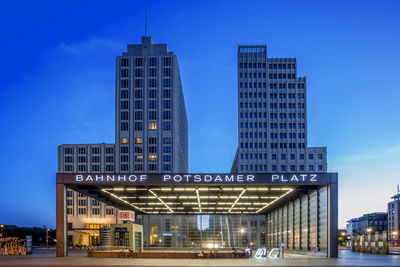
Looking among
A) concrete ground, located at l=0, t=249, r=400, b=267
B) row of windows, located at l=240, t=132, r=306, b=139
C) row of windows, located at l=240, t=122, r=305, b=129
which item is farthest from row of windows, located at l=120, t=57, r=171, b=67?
concrete ground, located at l=0, t=249, r=400, b=267

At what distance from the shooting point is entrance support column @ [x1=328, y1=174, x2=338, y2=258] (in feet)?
96.3

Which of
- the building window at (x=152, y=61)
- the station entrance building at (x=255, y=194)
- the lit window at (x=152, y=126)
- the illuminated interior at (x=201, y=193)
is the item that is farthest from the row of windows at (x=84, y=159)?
the illuminated interior at (x=201, y=193)

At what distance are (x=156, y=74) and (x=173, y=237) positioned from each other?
66.3 metres

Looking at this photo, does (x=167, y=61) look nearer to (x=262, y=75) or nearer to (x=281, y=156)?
(x=262, y=75)

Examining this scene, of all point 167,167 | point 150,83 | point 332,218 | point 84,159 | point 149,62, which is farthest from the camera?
point 84,159

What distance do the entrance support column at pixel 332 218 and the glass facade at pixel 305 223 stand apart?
4.76ft

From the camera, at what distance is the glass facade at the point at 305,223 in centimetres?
3259

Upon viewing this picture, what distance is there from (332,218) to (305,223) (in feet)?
31.6

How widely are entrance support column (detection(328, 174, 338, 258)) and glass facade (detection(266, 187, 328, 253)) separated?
1.45 metres

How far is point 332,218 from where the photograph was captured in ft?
96.4

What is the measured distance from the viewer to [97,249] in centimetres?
3391

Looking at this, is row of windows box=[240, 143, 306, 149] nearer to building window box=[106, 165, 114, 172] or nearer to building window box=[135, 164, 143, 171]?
building window box=[135, 164, 143, 171]

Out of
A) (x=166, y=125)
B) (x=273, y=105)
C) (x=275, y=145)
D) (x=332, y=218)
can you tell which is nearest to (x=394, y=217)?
(x=275, y=145)

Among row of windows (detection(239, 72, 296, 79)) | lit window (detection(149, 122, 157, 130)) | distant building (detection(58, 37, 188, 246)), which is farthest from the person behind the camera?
row of windows (detection(239, 72, 296, 79))
